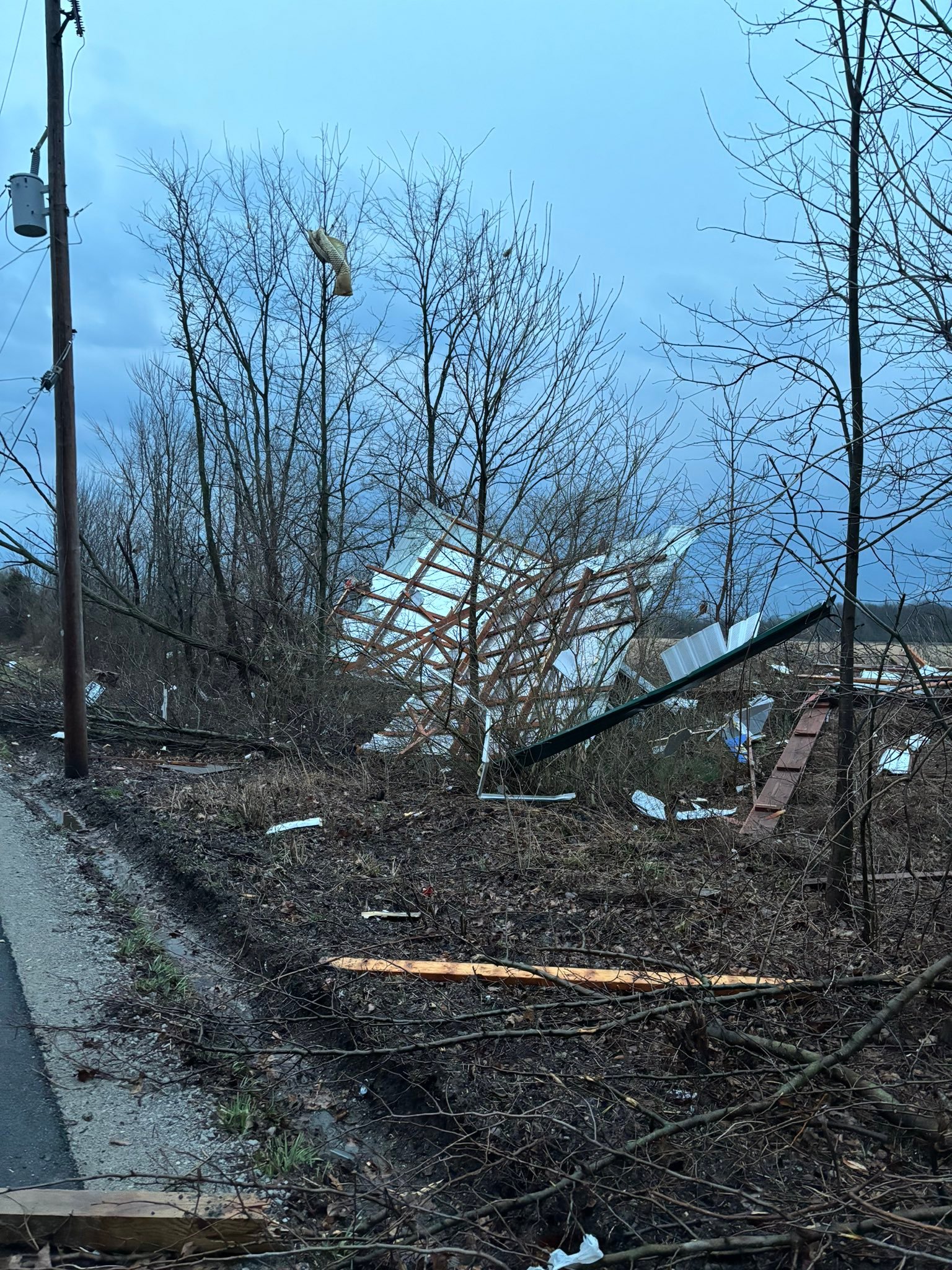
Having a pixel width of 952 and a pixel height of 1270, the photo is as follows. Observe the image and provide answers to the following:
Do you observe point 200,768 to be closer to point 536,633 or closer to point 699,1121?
point 536,633

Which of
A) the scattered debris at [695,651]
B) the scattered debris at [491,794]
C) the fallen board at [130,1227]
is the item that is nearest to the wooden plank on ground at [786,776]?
the scattered debris at [695,651]

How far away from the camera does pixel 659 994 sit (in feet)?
12.3

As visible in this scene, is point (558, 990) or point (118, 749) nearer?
point (558, 990)

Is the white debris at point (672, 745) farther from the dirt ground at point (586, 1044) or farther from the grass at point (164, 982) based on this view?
the grass at point (164, 982)

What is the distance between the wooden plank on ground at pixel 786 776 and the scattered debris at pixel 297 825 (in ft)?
12.2

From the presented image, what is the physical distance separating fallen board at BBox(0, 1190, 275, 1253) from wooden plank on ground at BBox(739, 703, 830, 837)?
574 cm

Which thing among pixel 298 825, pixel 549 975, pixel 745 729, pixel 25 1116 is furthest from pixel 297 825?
pixel 745 729

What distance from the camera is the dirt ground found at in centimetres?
269

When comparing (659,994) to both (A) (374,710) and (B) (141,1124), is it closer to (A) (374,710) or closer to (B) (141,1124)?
(B) (141,1124)

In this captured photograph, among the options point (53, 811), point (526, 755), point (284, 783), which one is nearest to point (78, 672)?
point (53, 811)

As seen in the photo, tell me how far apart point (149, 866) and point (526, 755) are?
3727mm

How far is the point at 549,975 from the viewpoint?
3926 mm

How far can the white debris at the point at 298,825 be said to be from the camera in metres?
7.75

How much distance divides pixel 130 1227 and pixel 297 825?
5291 millimetres
